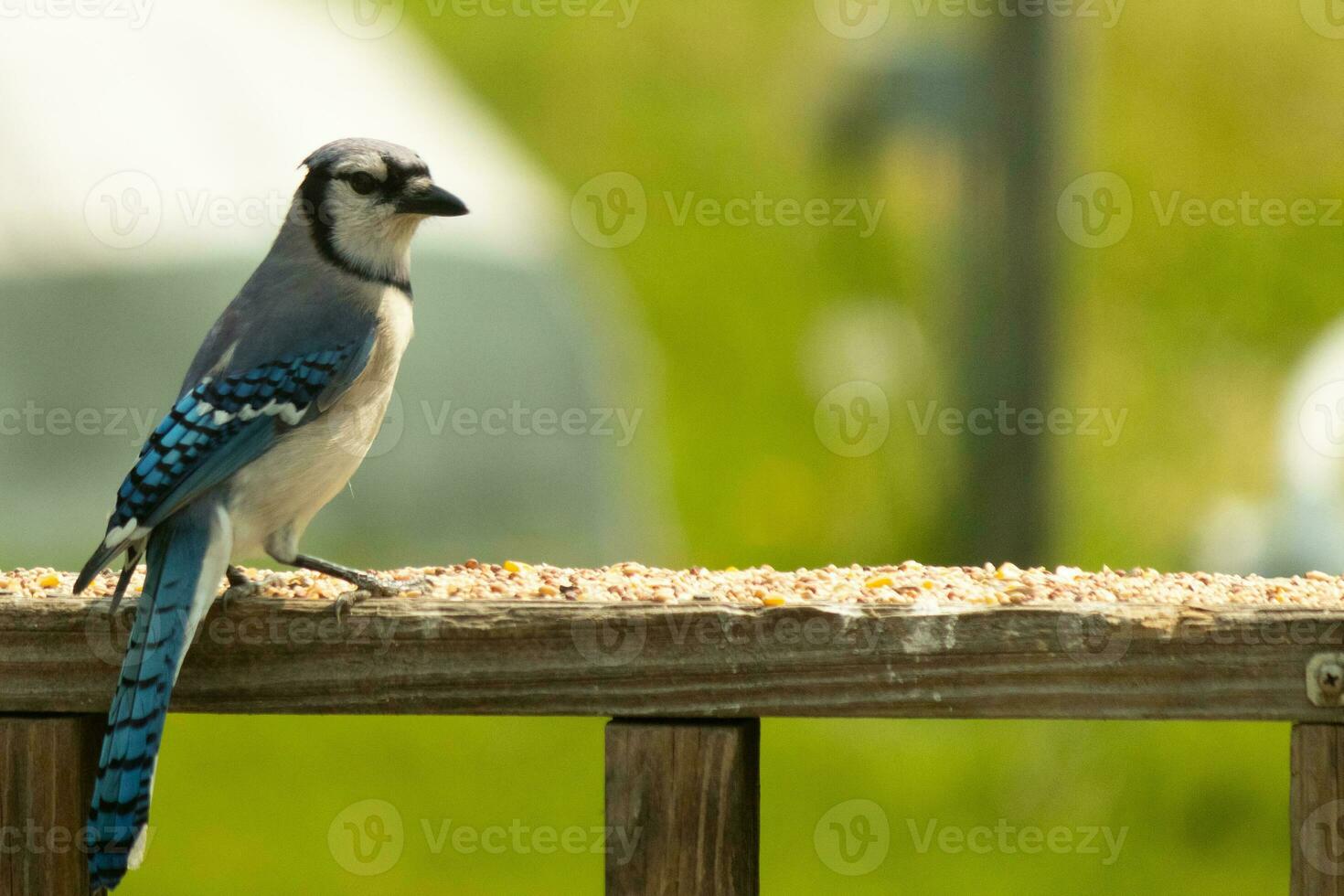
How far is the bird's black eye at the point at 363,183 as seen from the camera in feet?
13.0

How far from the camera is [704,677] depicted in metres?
2.46

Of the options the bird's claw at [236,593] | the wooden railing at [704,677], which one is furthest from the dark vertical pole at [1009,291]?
the bird's claw at [236,593]

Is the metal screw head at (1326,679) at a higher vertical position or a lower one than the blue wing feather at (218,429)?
lower

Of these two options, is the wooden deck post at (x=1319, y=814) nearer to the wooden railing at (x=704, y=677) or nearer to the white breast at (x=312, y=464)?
the wooden railing at (x=704, y=677)

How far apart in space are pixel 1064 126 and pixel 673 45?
792 cm

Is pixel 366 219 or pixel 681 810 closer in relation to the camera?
pixel 681 810

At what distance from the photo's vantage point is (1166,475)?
1141 centimetres

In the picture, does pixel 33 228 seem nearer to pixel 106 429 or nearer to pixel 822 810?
pixel 106 429

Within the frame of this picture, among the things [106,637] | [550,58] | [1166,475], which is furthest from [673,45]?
[106,637]

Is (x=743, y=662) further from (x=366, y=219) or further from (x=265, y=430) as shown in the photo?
(x=366, y=219)

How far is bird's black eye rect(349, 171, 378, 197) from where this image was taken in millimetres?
3949

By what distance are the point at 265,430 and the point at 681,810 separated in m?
1.37

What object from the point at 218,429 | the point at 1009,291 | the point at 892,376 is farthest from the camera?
the point at 892,376

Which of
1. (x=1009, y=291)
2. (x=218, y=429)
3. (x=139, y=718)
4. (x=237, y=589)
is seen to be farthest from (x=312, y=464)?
(x=1009, y=291)
